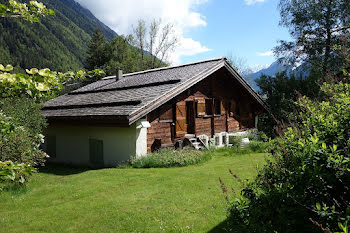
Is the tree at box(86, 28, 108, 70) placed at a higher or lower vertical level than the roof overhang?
higher

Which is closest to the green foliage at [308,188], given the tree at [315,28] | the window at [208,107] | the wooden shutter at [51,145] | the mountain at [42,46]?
the window at [208,107]

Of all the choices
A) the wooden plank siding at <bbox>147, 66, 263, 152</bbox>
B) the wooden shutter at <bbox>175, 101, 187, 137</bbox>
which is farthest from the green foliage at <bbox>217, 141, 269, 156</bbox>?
the wooden shutter at <bbox>175, 101, 187, 137</bbox>

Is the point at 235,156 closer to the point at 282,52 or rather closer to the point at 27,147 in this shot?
the point at 27,147

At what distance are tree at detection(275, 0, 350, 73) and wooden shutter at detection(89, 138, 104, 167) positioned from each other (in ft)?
52.7

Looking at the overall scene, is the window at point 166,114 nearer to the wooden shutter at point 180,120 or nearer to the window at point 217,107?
the wooden shutter at point 180,120

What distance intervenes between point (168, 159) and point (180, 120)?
3338mm

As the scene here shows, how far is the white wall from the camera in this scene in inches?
463

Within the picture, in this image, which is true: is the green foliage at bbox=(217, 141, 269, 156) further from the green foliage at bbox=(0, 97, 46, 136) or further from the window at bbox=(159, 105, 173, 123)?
the green foliage at bbox=(0, 97, 46, 136)

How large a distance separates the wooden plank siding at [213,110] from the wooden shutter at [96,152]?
233cm

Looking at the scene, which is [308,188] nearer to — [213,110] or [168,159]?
[168,159]

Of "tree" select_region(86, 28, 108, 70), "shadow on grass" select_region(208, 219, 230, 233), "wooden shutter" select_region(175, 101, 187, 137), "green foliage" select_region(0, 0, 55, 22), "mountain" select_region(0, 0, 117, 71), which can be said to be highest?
"mountain" select_region(0, 0, 117, 71)

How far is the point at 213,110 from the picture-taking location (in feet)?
55.8

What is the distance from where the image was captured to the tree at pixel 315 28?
21172 mm

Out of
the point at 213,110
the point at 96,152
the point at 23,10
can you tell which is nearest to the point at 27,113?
the point at 96,152
